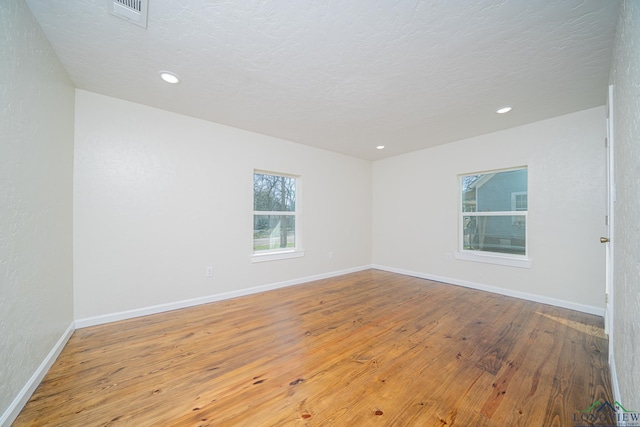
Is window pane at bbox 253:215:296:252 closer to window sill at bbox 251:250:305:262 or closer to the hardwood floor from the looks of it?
window sill at bbox 251:250:305:262

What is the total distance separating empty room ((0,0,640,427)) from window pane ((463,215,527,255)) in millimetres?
33

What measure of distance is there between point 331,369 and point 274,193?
283cm

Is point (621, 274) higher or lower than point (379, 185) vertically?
lower

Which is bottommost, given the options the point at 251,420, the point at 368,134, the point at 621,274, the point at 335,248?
the point at 251,420

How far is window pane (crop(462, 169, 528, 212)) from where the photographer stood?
136 inches

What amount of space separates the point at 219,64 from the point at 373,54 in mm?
1303

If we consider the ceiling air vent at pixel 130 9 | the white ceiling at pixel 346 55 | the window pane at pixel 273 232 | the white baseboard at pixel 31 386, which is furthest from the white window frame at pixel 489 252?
the white baseboard at pixel 31 386

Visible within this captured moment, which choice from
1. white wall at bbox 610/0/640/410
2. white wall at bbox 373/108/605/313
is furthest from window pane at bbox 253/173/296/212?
white wall at bbox 610/0/640/410

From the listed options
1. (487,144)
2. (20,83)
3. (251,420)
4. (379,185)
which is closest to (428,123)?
(487,144)

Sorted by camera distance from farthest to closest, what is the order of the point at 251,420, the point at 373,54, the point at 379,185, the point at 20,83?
1. the point at 379,185
2. the point at 373,54
3. the point at 20,83
4. the point at 251,420

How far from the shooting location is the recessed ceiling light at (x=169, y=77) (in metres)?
2.14

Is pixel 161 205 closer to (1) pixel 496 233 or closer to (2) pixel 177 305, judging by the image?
(2) pixel 177 305

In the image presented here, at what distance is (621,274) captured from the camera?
1399 millimetres

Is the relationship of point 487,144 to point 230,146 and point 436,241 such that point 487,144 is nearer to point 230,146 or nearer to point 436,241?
point 436,241
